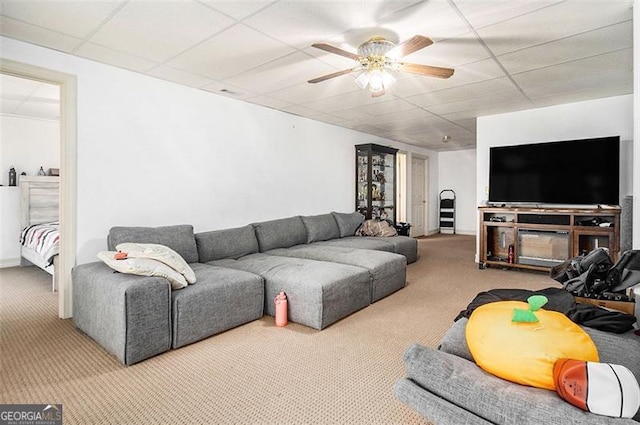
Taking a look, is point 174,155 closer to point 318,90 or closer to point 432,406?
point 318,90

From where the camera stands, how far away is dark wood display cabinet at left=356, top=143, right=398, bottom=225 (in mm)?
6496

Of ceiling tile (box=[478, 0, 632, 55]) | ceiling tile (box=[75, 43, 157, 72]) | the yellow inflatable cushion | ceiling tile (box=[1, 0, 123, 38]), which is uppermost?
ceiling tile (box=[75, 43, 157, 72])

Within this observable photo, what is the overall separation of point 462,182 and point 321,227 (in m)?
5.82

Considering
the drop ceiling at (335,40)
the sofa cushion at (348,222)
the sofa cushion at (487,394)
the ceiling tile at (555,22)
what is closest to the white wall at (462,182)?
the sofa cushion at (348,222)

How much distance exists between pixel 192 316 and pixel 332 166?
4029 millimetres

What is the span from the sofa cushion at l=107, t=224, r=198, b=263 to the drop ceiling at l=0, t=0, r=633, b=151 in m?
1.60

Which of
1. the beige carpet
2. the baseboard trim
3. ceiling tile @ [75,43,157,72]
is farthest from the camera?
the baseboard trim

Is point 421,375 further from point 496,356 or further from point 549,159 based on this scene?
point 549,159

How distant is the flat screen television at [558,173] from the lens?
14.1ft

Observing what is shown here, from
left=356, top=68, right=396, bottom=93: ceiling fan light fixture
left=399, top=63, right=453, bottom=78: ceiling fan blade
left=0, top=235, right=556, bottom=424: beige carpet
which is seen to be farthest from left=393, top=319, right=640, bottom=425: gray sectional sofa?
left=356, top=68, right=396, bottom=93: ceiling fan light fixture

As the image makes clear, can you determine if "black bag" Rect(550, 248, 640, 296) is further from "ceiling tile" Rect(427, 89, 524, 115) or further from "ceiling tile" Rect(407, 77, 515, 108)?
"ceiling tile" Rect(427, 89, 524, 115)

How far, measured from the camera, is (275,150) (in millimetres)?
4930

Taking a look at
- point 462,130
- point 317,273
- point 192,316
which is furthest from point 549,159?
point 192,316

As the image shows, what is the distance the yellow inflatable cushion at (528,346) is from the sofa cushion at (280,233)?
3.34 metres
